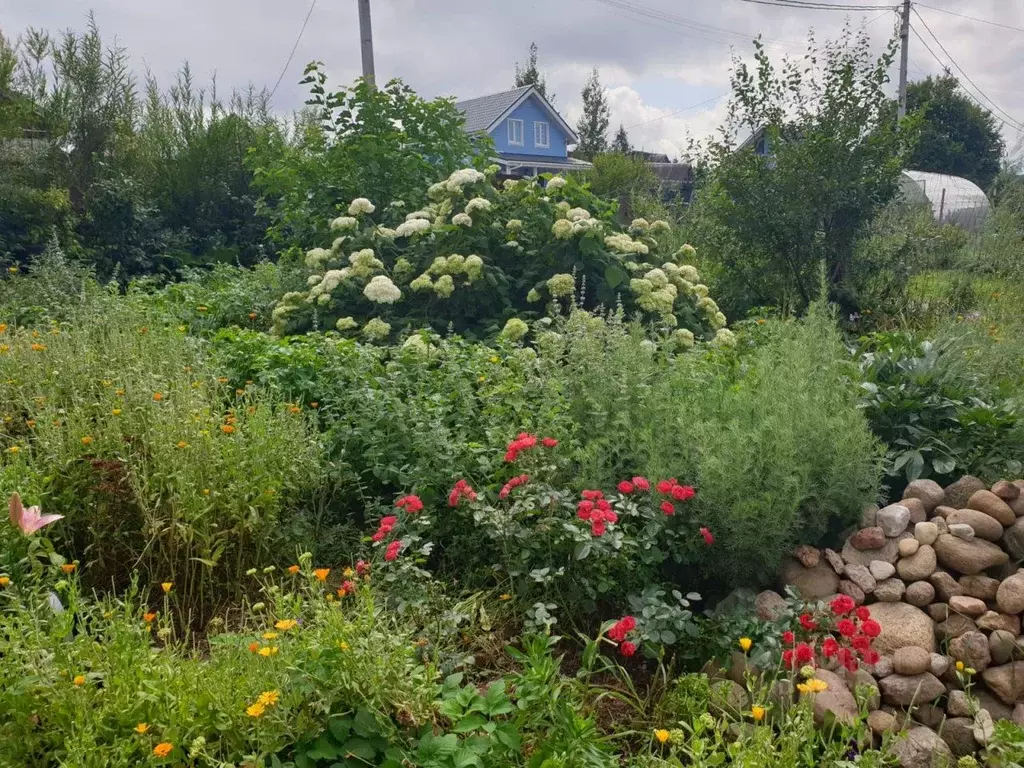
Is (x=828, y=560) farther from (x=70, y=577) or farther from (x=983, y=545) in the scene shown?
(x=70, y=577)

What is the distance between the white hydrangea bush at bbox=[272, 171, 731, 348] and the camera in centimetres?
561

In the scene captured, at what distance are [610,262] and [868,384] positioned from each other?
2618 millimetres

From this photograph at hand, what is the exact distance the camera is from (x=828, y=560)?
9.13 feet

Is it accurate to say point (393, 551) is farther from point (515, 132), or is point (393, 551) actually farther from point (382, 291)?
point (515, 132)

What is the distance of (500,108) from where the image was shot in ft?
95.8

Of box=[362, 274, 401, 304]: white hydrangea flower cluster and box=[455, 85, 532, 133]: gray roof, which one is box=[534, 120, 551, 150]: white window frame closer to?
box=[455, 85, 532, 133]: gray roof

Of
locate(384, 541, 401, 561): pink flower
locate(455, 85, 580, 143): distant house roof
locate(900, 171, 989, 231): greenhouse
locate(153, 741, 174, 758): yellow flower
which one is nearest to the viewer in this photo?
locate(153, 741, 174, 758): yellow flower

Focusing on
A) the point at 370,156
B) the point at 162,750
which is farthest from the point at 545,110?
the point at 162,750

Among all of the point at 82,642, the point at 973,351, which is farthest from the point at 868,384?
the point at 82,642

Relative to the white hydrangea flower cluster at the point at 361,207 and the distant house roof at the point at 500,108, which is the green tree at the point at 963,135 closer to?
the distant house roof at the point at 500,108

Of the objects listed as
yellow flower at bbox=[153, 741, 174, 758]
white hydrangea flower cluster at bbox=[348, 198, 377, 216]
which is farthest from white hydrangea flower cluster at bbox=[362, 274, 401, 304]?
yellow flower at bbox=[153, 741, 174, 758]

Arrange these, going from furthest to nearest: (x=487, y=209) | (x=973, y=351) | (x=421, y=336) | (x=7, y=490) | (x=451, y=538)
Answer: (x=487, y=209) < (x=421, y=336) < (x=973, y=351) < (x=451, y=538) < (x=7, y=490)

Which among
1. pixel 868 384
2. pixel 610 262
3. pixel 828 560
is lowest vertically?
pixel 828 560

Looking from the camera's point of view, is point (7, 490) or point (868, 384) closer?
point (7, 490)
